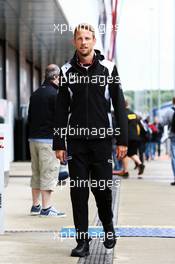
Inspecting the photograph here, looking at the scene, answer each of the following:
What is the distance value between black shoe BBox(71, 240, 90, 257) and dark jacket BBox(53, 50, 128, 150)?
0.87m

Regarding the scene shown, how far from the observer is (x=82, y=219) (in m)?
6.77

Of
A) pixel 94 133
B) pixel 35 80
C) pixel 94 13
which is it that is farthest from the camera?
pixel 35 80

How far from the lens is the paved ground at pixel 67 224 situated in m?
6.73

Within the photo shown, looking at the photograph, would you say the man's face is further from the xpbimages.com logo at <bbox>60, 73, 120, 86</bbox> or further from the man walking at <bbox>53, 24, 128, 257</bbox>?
the xpbimages.com logo at <bbox>60, 73, 120, 86</bbox>

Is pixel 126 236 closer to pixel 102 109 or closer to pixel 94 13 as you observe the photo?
pixel 102 109

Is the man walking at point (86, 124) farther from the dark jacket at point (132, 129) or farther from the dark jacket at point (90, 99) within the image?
the dark jacket at point (132, 129)

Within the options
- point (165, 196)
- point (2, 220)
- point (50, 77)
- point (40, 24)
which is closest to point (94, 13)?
point (40, 24)

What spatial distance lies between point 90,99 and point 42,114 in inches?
109

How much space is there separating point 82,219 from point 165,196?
6.08 metres

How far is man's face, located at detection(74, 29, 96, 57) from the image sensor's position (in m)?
6.67

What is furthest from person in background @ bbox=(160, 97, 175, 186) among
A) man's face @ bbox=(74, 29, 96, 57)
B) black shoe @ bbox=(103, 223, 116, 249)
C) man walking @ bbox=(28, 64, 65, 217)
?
man's face @ bbox=(74, 29, 96, 57)

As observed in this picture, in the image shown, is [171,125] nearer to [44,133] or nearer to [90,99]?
[44,133]

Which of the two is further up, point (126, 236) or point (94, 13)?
point (94, 13)

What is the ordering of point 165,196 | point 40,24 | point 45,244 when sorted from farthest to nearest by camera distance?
point 40,24 → point 165,196 → point 45,244
